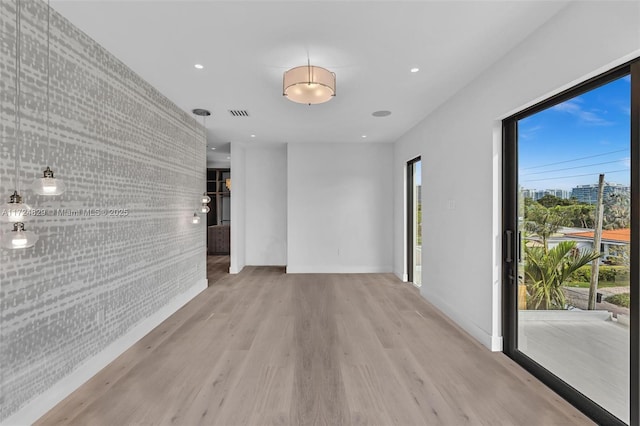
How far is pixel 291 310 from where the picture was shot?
4020mm

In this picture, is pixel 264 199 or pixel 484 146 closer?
pixel 484 146

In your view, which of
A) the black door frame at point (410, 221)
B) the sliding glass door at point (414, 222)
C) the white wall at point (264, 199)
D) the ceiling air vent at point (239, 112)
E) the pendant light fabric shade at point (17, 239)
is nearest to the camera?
the pendant light fabric shade at point (17, 239)

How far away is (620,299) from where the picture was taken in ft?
6.02

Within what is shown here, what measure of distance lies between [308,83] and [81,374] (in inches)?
117

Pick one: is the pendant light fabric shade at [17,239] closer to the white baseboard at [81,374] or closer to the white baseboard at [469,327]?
the white baseboard at [81,374]

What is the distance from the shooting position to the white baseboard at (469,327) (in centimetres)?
284

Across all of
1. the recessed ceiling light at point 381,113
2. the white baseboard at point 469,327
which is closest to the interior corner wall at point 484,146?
the white baseboard at point 469,327

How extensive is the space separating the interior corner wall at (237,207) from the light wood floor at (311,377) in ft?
7.72

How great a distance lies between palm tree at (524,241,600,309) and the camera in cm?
219

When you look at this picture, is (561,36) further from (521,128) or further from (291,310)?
(291,310)

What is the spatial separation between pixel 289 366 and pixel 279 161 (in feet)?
16.5

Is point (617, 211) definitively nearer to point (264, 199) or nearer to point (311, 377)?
point (311, 377)

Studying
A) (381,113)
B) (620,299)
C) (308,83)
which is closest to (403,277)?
(381,113)

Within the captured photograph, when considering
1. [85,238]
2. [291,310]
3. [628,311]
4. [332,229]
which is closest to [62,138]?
[85,238]
